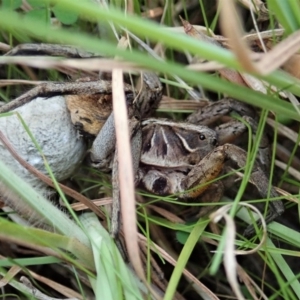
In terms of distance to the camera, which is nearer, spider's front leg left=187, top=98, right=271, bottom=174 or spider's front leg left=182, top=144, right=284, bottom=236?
spider's front leg left=182, top=144, right=284, bottom=236

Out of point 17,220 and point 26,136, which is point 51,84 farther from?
point 17,220

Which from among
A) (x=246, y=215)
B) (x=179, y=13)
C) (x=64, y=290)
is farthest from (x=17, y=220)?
(x=179, y=13)

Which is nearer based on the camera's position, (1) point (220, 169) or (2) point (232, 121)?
(1) point (220, 169)

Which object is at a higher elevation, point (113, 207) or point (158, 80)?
point (158, 80)

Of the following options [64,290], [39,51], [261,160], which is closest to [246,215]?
[261,160]

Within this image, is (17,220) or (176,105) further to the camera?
(176,105)

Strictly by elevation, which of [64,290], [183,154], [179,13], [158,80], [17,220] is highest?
[179,13]

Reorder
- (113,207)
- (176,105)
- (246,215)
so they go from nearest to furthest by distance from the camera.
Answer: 1. (113,207)
2. (246,215)
3. (176,105)

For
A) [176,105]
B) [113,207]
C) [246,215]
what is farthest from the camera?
[176,105]

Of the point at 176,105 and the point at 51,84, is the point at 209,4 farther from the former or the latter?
the point at 51,84

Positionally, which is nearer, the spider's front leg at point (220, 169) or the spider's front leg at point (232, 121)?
the spider's front leg at point (220, 169)
